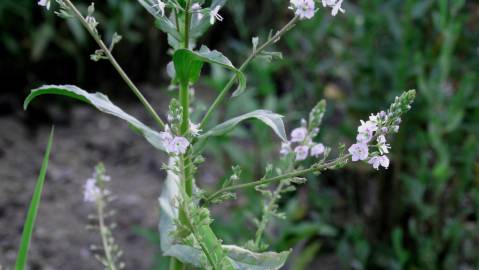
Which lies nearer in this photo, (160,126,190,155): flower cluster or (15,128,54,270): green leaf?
(160,126,190,155): flower cluster

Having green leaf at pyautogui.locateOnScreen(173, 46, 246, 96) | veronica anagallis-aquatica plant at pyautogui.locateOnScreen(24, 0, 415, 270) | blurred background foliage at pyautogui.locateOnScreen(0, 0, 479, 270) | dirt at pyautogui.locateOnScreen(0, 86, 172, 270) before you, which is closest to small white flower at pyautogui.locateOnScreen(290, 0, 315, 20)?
veronica anagallis-aquatica plant at pyautogui.locateOnScreen(24, 0, 415, 270)

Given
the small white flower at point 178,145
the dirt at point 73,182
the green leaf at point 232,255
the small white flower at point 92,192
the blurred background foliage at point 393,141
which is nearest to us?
the small white flower at point 178,145

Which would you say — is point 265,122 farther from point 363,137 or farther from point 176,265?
point 176,265

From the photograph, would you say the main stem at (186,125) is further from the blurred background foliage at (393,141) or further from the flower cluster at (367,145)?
the blurred background foliage at (393,141)

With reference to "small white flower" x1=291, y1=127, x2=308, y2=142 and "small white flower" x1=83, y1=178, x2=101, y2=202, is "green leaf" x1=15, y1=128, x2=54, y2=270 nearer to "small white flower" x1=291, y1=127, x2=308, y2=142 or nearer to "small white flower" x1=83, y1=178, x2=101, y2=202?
"small white flower" x1=83, y1=178, x2=101, y2=202

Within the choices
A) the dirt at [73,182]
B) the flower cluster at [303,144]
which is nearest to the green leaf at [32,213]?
the flower cluster at [303,144]

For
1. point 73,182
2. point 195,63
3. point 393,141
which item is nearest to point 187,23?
point 195,63
